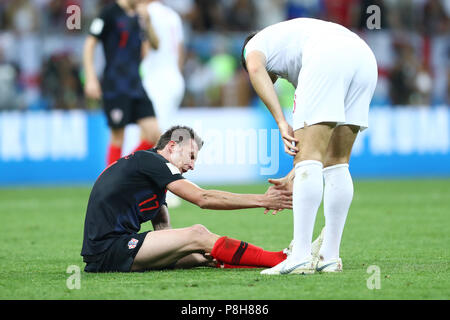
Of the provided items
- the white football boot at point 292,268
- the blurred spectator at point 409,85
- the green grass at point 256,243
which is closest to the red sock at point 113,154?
the green grass at point 256,243

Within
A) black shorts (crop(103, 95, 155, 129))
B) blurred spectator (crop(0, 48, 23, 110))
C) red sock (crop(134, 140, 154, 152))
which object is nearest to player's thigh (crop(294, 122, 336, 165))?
red sock (crop(134, 140, 154, 152))

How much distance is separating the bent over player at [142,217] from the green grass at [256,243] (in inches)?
4.5

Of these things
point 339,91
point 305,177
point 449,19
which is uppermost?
point 449,19

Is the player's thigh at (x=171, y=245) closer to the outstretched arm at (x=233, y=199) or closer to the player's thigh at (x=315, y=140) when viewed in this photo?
the outstretched arm at (x=233, y=199)

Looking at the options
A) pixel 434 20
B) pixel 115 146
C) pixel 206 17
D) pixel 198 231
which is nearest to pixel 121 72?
pixel 115 146

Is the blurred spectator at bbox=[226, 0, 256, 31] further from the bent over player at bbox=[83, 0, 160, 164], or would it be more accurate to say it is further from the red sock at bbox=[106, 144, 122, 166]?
the red sock at bbox=[106, 144, 122, 166]

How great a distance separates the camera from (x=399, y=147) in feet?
46.7

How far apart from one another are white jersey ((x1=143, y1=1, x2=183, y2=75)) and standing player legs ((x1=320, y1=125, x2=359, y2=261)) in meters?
5.46

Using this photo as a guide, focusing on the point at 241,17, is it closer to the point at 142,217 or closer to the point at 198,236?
the point at 142,217

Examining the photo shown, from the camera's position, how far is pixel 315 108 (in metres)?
4.65

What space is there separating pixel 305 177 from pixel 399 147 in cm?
992
